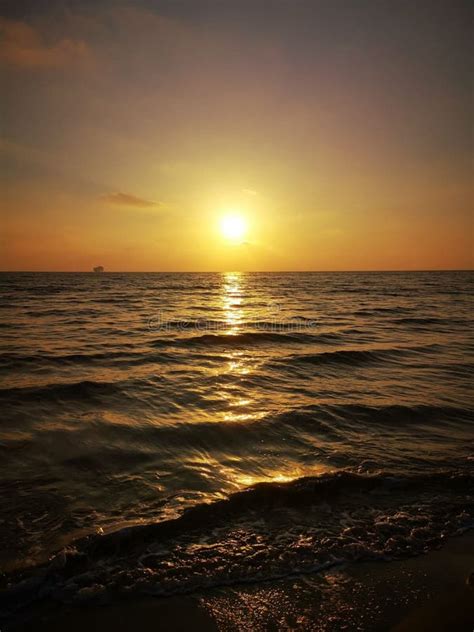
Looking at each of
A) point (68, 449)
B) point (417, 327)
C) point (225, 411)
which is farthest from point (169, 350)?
point (417, 327)

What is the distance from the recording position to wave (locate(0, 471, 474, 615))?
3080mm

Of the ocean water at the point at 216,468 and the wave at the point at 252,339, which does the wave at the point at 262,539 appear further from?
the wave at the point at 252,339

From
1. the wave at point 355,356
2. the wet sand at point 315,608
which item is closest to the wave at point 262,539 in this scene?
the wet sand at point 315,608

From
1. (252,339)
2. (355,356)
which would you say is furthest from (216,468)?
(252,339)

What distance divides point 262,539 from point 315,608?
0.91 metres

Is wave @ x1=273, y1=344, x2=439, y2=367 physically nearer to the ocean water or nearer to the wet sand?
the ocean water

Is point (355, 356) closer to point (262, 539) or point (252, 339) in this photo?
point (252, 339)

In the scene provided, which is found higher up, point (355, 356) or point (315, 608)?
point (355, 356)

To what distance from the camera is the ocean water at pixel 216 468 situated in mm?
3352

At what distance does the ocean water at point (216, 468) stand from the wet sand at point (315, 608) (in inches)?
6.6

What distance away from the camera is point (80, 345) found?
45.7 ft

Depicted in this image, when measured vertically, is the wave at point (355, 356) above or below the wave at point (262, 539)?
above

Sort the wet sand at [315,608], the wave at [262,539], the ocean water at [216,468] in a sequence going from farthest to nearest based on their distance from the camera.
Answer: the ocean water at [216,468] < the wave at [262,539] < the wet sand at [315,608]

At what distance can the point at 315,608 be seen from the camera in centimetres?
282
